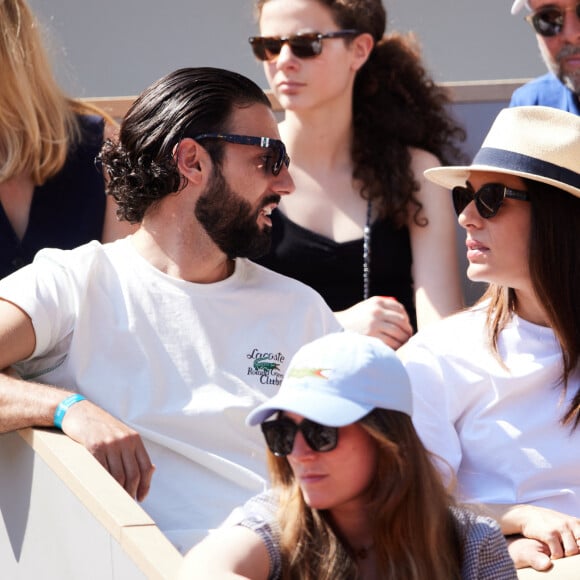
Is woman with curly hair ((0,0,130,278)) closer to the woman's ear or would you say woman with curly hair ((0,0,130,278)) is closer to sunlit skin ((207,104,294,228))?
sunlit skin ((207,104,294,228))

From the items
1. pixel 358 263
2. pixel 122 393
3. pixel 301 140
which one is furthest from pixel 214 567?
pixel 301 140

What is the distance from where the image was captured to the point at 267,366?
3.03m

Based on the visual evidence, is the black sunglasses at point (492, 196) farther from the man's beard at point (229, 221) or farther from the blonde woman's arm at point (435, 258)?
the blonde woman's arm at point (435, 258)

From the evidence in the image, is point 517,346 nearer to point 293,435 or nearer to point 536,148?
point 536,148

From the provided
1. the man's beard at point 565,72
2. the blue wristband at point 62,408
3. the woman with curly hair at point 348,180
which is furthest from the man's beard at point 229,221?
the man's beard at point 565,72

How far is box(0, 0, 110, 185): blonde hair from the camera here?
3.62 m

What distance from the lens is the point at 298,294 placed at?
10.3 ft

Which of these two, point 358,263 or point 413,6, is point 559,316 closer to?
point 358,263

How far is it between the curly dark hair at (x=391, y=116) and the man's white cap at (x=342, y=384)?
202 centimetres

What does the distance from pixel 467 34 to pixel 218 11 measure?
1.26m

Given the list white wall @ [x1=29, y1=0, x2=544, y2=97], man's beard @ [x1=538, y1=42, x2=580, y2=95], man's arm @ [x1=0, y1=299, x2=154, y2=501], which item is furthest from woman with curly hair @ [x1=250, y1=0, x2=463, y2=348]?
white wall @ [x1=29, y1=0, x2=544, y2=97]

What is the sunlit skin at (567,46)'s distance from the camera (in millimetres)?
4398

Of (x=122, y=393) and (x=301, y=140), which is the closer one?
(x=122, y=393)

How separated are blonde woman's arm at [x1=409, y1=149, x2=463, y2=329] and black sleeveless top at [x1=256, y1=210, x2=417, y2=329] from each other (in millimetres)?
73
